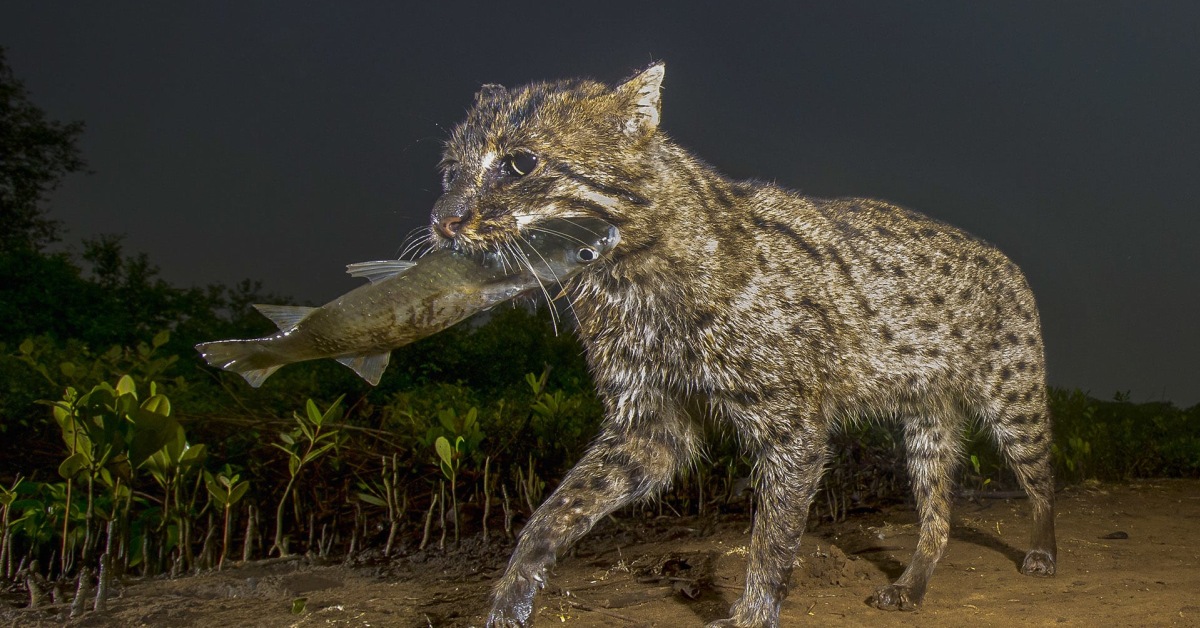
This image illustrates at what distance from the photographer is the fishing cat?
3760mm

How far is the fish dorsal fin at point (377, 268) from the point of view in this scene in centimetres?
348

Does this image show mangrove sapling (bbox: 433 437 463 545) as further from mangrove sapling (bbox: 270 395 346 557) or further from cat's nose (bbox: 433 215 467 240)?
cat's nose (bbox: 433 215 467 240)

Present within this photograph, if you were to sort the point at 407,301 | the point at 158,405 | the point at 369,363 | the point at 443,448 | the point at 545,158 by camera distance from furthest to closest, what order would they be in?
the point at 443,448 → the point at 158,405 → the point at 545,158 → the point at 369,363 → the point at 407,301

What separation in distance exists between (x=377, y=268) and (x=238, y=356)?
→ 2.04 feet

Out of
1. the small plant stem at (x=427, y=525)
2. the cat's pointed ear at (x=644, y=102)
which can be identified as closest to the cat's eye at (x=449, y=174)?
the cat's pointed ear at (x=644, y=102)

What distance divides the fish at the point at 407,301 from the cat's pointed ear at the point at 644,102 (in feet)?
1.66

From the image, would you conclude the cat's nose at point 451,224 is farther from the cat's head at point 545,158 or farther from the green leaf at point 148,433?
the green leaf at point 148,433

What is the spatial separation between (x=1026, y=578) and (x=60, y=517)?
4.94 m

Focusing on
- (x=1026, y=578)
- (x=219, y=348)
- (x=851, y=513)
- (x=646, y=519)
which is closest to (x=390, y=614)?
(x=219, y=348)

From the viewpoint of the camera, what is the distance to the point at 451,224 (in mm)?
3523

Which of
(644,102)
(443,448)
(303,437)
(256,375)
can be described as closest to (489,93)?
(644,102)

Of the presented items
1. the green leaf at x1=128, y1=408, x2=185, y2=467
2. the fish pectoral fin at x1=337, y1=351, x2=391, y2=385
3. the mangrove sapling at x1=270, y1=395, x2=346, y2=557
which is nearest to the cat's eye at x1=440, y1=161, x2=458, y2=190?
the fish pectoral fin at x1=337, y1=351, x2=391, y2=385

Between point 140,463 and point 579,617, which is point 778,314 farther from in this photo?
point 140,463

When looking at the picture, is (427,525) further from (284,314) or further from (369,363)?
(284,314)
